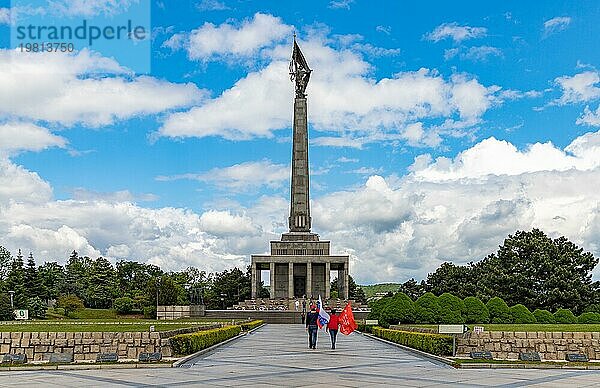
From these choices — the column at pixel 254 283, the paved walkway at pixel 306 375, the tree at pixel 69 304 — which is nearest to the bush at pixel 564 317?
the paved walkway at pixel 306 375

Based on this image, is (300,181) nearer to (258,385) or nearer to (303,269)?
(303,269)

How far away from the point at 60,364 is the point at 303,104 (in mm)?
60972

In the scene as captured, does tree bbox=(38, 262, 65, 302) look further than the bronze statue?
No

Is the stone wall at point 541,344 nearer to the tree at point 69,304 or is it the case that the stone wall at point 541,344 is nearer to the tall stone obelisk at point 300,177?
the tree at point 69,304

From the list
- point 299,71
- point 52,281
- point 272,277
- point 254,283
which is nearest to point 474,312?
point 272,277

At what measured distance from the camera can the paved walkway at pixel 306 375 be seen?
14.9 m

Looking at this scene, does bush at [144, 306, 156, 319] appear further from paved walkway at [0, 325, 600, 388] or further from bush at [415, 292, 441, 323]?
paved walkway at [0, 325, 600, 388]

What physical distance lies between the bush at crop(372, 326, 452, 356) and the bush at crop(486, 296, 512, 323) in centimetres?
925

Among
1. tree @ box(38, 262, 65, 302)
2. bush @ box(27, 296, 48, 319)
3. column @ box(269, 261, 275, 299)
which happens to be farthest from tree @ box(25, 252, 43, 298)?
column @ box(269, 261, 275, 299)

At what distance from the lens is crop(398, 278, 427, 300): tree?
82.2 metres

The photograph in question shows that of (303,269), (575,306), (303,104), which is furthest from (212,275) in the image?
(575,306)

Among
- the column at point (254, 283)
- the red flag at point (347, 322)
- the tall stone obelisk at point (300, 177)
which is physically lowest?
the red flag at point (347, 322)

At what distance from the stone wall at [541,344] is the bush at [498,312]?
14.6 meters

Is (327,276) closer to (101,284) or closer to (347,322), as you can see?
(101,284)
